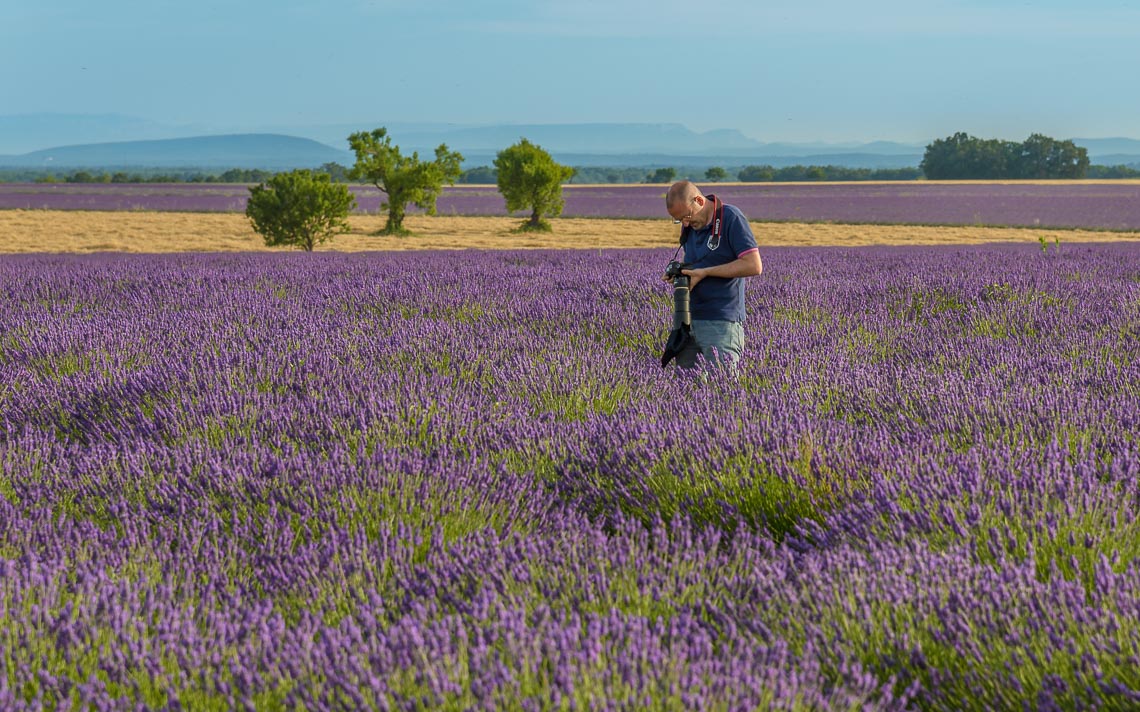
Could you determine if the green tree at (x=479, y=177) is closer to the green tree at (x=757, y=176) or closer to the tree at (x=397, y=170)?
the green tree at (x=757, y=176)

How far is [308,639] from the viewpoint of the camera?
150 centimetres

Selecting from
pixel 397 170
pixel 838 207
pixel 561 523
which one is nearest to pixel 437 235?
pixel 397 170

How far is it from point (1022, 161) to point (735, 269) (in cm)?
9869

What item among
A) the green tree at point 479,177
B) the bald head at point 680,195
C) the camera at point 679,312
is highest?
the green tree at point 479,177

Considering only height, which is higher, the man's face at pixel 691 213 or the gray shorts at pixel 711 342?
the man's face at pixel 691 213

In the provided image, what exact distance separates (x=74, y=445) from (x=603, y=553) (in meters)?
1.78

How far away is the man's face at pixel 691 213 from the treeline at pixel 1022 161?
315 ft

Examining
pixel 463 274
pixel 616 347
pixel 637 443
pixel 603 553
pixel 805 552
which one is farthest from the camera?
pixel 463 274

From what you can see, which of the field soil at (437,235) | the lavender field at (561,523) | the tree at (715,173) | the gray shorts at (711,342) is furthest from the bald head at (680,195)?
the tree at (715,173)

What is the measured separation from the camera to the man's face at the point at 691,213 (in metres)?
3.97

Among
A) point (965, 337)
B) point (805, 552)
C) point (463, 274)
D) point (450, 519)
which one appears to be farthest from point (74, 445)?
point (463, 274)

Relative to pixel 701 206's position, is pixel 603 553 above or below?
below

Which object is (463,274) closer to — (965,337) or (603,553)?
(965,337)

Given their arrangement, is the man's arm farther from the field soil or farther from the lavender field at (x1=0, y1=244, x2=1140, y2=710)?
the field soil
